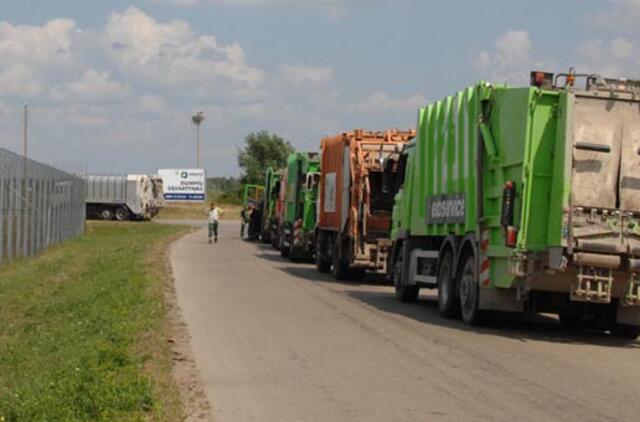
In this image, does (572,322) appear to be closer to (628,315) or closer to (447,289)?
(447,289)

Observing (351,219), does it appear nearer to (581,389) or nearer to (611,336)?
(611,336)

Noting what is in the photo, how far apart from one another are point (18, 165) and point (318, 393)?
23013 mm

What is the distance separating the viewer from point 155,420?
877 centimetres

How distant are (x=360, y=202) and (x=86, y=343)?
11696mm

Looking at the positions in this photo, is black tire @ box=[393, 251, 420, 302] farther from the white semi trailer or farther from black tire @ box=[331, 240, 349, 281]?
the white semi trailer

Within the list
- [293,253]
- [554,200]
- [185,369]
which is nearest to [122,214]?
[293,253]

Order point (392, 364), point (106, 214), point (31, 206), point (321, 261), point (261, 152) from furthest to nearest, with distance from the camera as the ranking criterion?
point (261, 152) < point (106, 214) < point (31, 206) < point (321, 261) < point (392, 364)

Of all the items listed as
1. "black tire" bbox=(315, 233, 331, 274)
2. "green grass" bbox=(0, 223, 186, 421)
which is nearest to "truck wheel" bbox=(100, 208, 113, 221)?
"green grass" bbox=(0, 223, 186, 421)

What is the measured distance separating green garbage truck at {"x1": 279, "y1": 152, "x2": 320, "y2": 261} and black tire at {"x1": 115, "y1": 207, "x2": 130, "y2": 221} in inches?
1614

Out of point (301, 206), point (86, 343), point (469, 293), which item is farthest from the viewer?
point (301, 206)

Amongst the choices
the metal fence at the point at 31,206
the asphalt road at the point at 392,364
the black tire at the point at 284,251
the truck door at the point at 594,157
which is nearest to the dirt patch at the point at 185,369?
the asphalt road at the point at 392,364

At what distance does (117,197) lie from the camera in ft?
248

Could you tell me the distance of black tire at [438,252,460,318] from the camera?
16953mm

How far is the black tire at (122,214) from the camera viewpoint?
7594 cm
